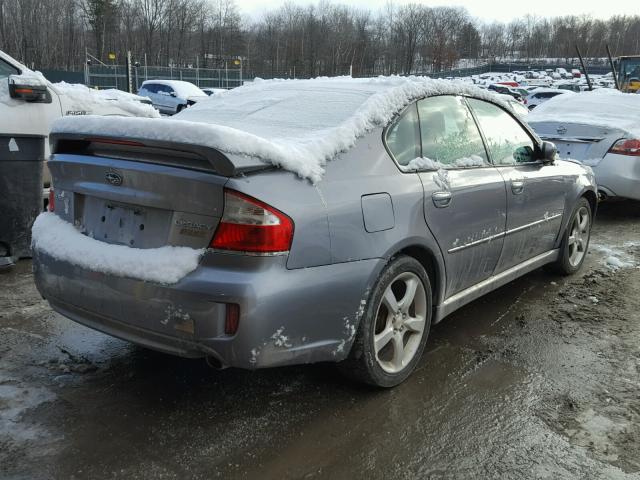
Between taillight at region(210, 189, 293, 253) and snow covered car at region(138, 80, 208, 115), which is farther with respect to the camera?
snow covered car at region(138, 80, 208, 115)

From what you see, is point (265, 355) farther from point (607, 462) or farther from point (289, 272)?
point (607, 462)

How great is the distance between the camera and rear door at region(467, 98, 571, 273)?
3877mm

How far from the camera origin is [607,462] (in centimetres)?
249

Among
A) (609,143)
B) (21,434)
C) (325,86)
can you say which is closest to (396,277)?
(325,86)

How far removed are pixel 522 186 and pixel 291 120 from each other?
5.76 ft

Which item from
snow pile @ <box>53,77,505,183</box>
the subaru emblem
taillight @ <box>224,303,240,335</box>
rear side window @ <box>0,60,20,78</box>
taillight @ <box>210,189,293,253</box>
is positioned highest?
rear side window @ <box>0,60,20,78</box>

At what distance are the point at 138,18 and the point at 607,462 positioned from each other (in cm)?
9838

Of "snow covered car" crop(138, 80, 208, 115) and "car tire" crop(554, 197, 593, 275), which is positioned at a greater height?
"snow covered car" crop(138, 80, 208, 115)

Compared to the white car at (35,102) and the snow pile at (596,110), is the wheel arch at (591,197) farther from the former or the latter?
the white car at (35,102)

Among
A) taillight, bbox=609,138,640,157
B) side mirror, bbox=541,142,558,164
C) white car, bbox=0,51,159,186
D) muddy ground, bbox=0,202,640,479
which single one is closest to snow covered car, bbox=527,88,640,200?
taillight, bbox=609,138,640,157

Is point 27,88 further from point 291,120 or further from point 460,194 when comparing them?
point 460,194

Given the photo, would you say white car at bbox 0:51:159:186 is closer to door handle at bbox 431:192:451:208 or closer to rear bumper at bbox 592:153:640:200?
door handle at bbox 431:192:451:208

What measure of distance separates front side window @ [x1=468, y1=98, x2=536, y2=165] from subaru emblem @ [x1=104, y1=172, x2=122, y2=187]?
2336 mm

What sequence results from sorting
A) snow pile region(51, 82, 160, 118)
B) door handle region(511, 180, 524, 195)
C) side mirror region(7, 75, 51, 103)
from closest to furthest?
door handle region(511, 180, 524, 195) < side mirror region(7, 75, 51, 103) < snow pile region(51, 82, 160, 118)
